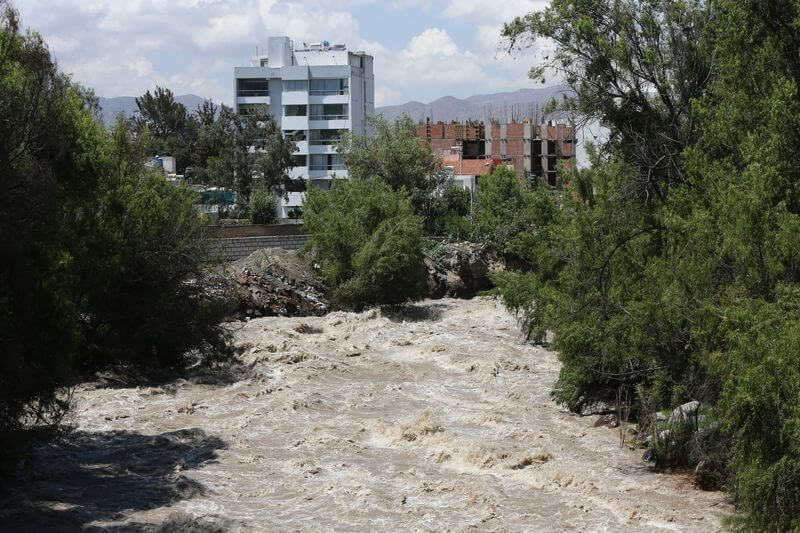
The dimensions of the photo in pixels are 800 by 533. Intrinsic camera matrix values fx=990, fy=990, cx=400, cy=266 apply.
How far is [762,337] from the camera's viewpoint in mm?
10672

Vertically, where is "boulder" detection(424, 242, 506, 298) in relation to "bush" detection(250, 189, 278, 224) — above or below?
below

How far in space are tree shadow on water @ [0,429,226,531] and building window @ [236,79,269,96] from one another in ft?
198

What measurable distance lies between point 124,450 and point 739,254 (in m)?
9.76

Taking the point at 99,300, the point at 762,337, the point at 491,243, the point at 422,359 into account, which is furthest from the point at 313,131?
the point at 762,337

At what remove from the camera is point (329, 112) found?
74250 millimetres

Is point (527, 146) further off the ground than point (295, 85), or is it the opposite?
point (295, 85)

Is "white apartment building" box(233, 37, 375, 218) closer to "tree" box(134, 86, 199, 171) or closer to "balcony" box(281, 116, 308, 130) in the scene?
"balcony" box(281, 116, 308, 130)

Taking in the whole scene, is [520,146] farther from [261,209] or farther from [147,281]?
[147,281]

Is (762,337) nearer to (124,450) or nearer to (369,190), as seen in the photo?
(124,450)

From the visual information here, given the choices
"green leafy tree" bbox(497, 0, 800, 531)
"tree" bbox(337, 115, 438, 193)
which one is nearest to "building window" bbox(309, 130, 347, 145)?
"tree" bbox(337, 115, 438, 193)

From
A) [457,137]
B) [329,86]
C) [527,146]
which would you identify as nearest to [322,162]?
[329,86]

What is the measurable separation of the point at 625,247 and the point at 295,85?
59.9 m

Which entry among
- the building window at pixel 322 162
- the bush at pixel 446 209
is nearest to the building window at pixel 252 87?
the building window at pixel 322 162

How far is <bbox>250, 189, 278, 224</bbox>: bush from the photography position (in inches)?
2071
